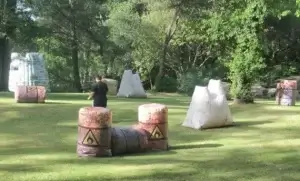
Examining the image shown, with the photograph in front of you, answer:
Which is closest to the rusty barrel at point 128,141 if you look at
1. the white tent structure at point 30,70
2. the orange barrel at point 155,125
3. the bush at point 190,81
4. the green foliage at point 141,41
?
the orange barrel at point 155,125

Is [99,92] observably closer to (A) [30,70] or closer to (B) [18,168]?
(B) [18,168]

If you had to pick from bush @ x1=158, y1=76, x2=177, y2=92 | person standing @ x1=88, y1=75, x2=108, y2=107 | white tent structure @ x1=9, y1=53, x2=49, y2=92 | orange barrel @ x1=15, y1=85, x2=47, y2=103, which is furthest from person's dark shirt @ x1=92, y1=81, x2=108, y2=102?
bush @ x1=158, y1=76, x2=177, y2=92

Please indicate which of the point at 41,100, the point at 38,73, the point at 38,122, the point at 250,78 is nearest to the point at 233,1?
the point at 250,78

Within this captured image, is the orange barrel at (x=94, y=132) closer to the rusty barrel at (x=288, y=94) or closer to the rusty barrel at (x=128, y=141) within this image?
the rusty barrel at (x=128, y=141)

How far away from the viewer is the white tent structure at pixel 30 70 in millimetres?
29767

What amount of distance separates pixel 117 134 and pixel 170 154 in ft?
3.81

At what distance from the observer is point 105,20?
39875 mm

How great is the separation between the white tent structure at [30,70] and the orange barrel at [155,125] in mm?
19891

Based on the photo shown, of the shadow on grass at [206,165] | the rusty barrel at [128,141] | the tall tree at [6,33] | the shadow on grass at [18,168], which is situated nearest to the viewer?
the shadow on grass at [206,165]

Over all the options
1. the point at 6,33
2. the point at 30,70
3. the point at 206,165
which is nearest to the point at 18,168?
the point at 206,165

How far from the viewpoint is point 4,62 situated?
30828mm

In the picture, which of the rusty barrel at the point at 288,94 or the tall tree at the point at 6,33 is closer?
the rusty barrel at the point at 288,94

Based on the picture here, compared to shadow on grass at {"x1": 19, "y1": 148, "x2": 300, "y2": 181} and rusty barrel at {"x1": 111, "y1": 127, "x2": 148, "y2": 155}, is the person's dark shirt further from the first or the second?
shadow on grass at {"x1": 19, "y1": 148, "x2": 300, "y2": 181}

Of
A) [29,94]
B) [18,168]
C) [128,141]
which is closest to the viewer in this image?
[18,168]
